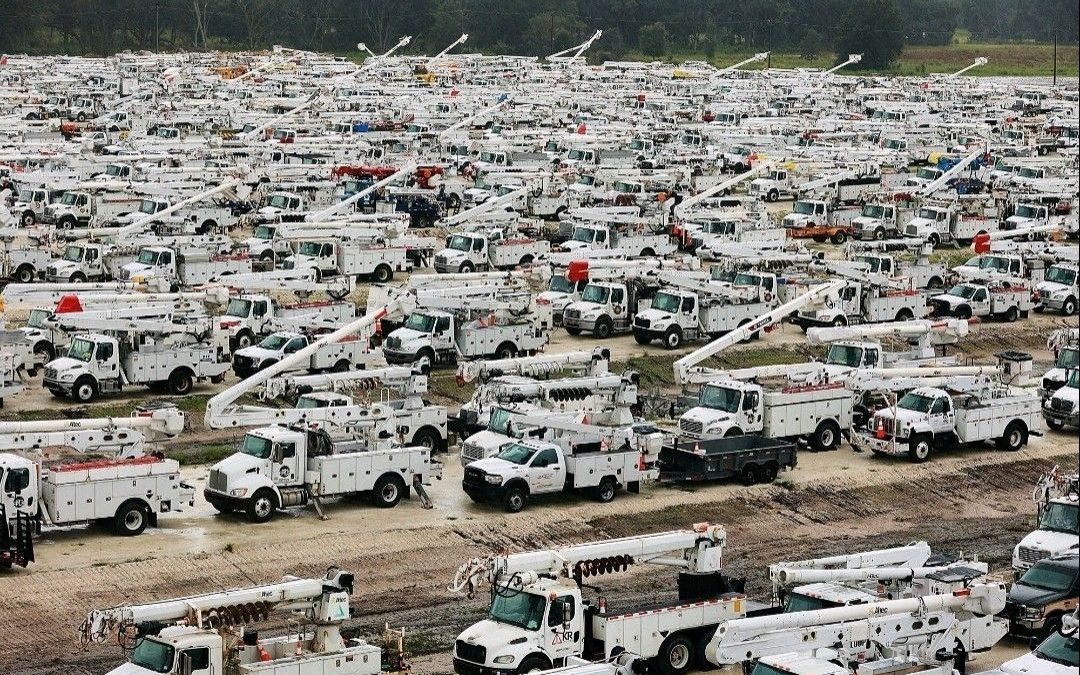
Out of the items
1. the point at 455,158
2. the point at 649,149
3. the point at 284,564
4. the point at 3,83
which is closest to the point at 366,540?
the point at 284,564

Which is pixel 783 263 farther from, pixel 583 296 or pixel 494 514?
pixel 494 514

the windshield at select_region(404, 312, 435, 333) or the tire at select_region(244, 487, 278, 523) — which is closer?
the tire at select_region(244, 487, 278, 523)

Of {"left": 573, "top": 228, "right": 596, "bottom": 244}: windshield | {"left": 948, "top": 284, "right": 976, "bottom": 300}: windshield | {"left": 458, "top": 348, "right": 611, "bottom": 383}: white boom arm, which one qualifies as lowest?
{"left": 458, "top": 348, "right": 611, "bottom": 383}: white boom arm

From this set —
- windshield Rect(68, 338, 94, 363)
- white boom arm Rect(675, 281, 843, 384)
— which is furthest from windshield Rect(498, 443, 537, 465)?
windshield Rect(68, 338, 94, 363)

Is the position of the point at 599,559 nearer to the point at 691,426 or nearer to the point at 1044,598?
the point at 1044,598

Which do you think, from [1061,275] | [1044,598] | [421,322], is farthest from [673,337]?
[1044,598]

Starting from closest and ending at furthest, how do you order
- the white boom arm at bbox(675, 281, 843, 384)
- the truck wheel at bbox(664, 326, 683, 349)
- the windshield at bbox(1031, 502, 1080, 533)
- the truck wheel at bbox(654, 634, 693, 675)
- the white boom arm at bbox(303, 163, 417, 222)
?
the truck wheel at bbox(654, 634, 693, 675) < the windshield at bbox(1031, 502, 1080, 533) < the white boom arm at bbox(675, 281, 843, 384) < the truck wheel at bbox(664, 326, 683, 349) < the white boom arm at bbox(303, 163, 417, 222)

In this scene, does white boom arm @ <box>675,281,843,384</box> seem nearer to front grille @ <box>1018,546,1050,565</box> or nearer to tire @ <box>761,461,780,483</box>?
tire @ <box>761,461,780,483</box>
